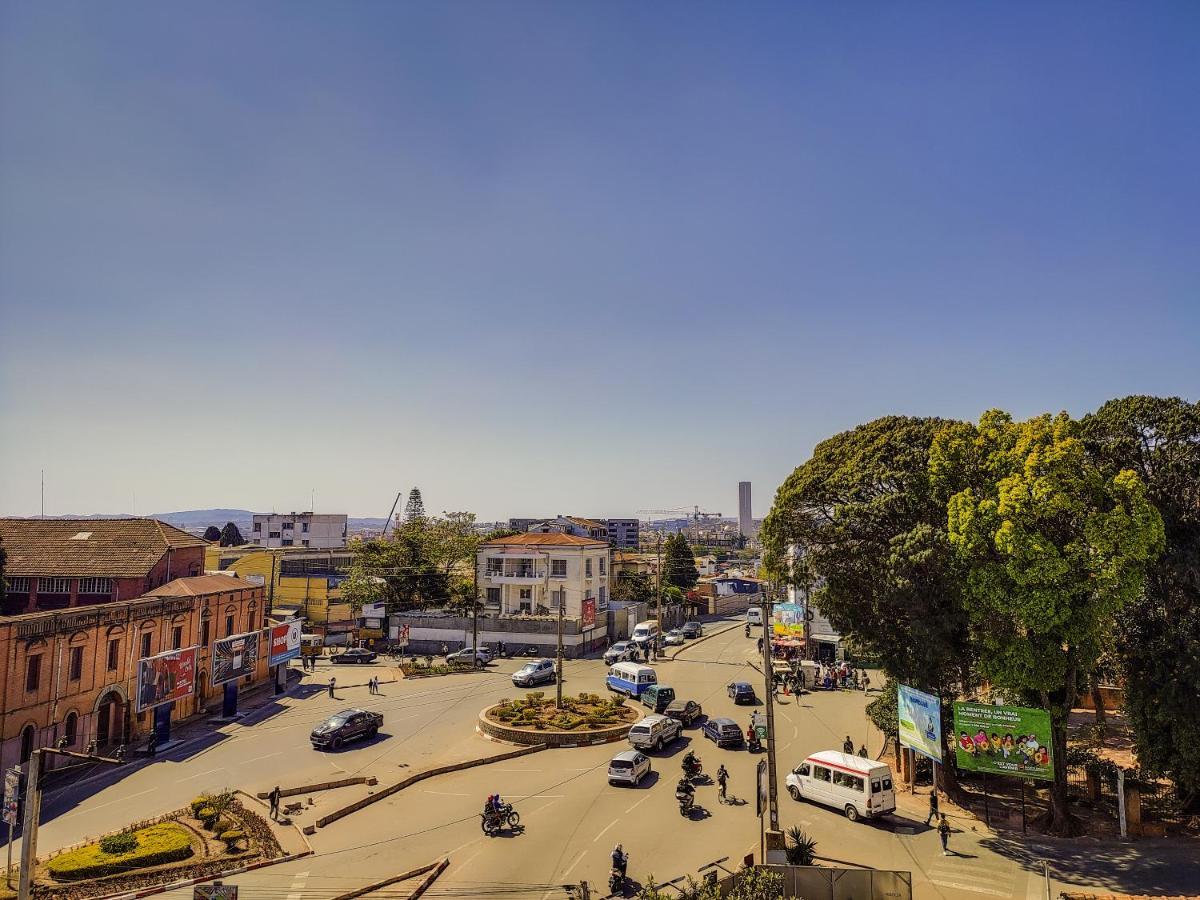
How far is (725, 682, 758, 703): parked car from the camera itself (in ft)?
152

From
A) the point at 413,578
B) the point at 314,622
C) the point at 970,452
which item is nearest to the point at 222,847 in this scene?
the point at 970,452

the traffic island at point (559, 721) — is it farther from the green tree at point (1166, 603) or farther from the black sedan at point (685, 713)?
the green tree at point (1166, 603)

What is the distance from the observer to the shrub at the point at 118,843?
2286cm

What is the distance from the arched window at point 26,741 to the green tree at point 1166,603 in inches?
1719

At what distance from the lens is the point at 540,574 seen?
7188 centimetres

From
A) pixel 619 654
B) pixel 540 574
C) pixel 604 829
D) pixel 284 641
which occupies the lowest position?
pixel 619 654

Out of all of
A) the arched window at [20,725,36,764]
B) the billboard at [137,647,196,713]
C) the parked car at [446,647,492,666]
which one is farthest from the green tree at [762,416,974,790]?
the parked car at [446,647,492,666]

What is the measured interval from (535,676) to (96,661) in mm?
26037

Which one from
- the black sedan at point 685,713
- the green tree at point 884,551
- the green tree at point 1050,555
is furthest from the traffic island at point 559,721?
the green tree at point 1050,555

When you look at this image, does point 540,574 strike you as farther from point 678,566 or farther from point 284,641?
point 678,566

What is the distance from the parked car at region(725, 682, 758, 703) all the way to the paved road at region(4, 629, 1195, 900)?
62.4 inches

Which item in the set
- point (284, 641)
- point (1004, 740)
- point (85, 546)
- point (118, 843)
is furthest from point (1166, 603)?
point (85, 546)

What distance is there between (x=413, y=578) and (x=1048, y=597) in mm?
62458

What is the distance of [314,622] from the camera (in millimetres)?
78062
